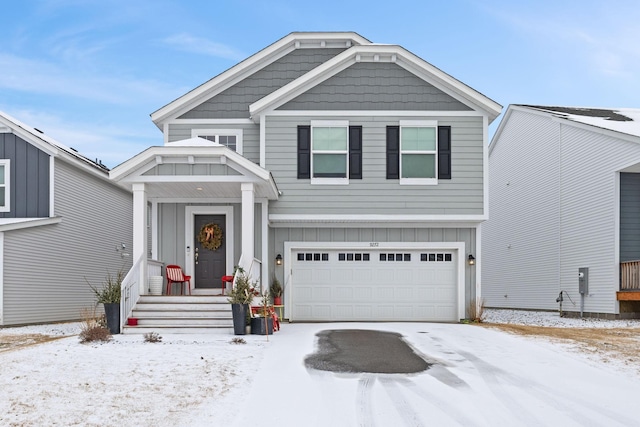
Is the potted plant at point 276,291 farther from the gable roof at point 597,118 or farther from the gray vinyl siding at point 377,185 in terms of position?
the gable roof at point 597,118

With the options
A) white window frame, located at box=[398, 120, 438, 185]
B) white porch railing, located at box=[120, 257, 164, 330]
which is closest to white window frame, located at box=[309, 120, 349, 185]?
white window frame, located at box=[398, 120, 438, 185]

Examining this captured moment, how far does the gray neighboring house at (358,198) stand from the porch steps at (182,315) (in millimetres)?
2867

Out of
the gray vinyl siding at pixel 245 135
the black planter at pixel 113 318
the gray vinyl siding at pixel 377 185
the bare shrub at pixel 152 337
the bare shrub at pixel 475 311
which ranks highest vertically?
the gray vinyl siding at pixel 245 135

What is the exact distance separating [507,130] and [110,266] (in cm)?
1602

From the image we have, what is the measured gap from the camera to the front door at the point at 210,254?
15.9 m

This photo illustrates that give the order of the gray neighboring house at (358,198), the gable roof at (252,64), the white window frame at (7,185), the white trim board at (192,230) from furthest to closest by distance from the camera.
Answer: the white window frame at (7,185)
the gable roof at (252,64)
the gray neighboring house at (358,198)
the white trim board at (192,230)

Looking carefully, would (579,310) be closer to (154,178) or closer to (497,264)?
(497,264)

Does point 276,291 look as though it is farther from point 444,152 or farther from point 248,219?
point 444,152

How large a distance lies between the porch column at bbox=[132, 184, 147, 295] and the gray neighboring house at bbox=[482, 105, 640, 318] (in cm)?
1239

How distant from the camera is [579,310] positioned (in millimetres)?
19734

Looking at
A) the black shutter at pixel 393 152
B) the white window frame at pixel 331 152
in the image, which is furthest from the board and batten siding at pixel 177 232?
the black shutter at pixel 393 152

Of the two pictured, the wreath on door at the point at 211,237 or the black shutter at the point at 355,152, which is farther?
the black shutter at the point at 355,152

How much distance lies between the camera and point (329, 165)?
16.2m

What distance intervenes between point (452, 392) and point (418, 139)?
9.66 metres
